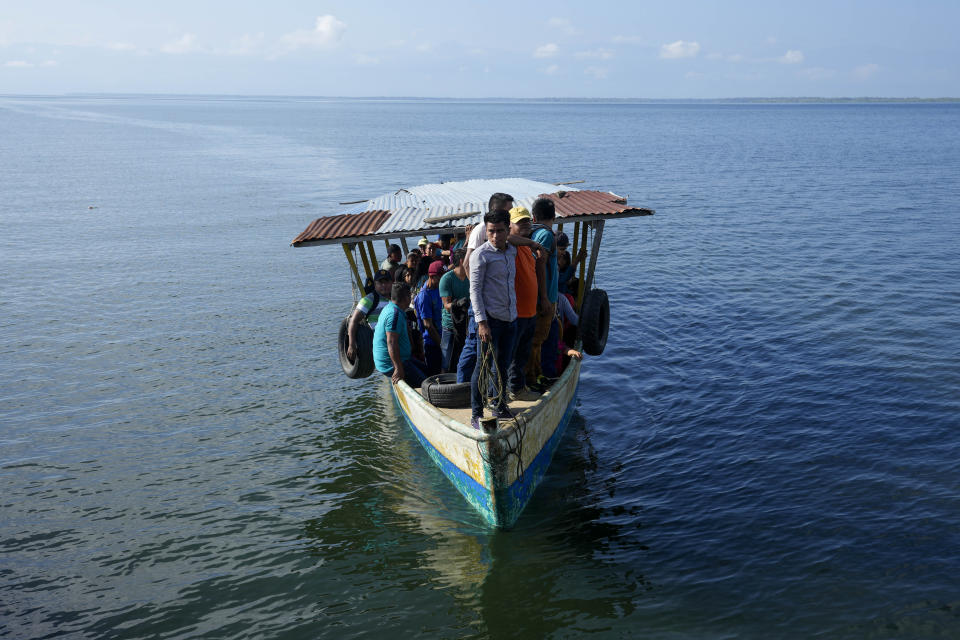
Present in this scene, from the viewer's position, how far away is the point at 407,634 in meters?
6.66

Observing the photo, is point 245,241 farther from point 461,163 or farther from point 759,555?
point 461,163

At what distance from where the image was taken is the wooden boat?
745 cm

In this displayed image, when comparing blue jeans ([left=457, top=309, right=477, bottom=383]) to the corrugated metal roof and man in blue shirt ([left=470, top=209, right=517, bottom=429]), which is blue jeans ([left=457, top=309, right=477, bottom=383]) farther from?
the corrugated metal roof

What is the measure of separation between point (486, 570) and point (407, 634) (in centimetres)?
111

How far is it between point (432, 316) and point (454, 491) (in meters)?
2.15

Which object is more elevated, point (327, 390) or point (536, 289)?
point (536, 289)

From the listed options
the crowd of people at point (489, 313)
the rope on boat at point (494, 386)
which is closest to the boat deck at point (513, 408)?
the crowd of people at point (489, 313)

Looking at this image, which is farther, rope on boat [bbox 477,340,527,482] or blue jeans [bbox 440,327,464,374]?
blue jeans [bbox 440,327,464,374]

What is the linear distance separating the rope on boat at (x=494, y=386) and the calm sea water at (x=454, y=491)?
1.10 metres

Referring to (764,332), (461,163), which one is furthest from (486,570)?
(461,163)

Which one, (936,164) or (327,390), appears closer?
(327,390)

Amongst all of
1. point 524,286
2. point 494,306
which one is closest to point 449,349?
point 524,286

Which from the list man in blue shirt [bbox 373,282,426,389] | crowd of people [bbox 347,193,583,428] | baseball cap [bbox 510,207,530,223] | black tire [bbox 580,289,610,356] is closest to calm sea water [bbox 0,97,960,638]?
black tire [bbox 580,289,610,356]

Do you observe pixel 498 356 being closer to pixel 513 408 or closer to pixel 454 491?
pixel 513 408
